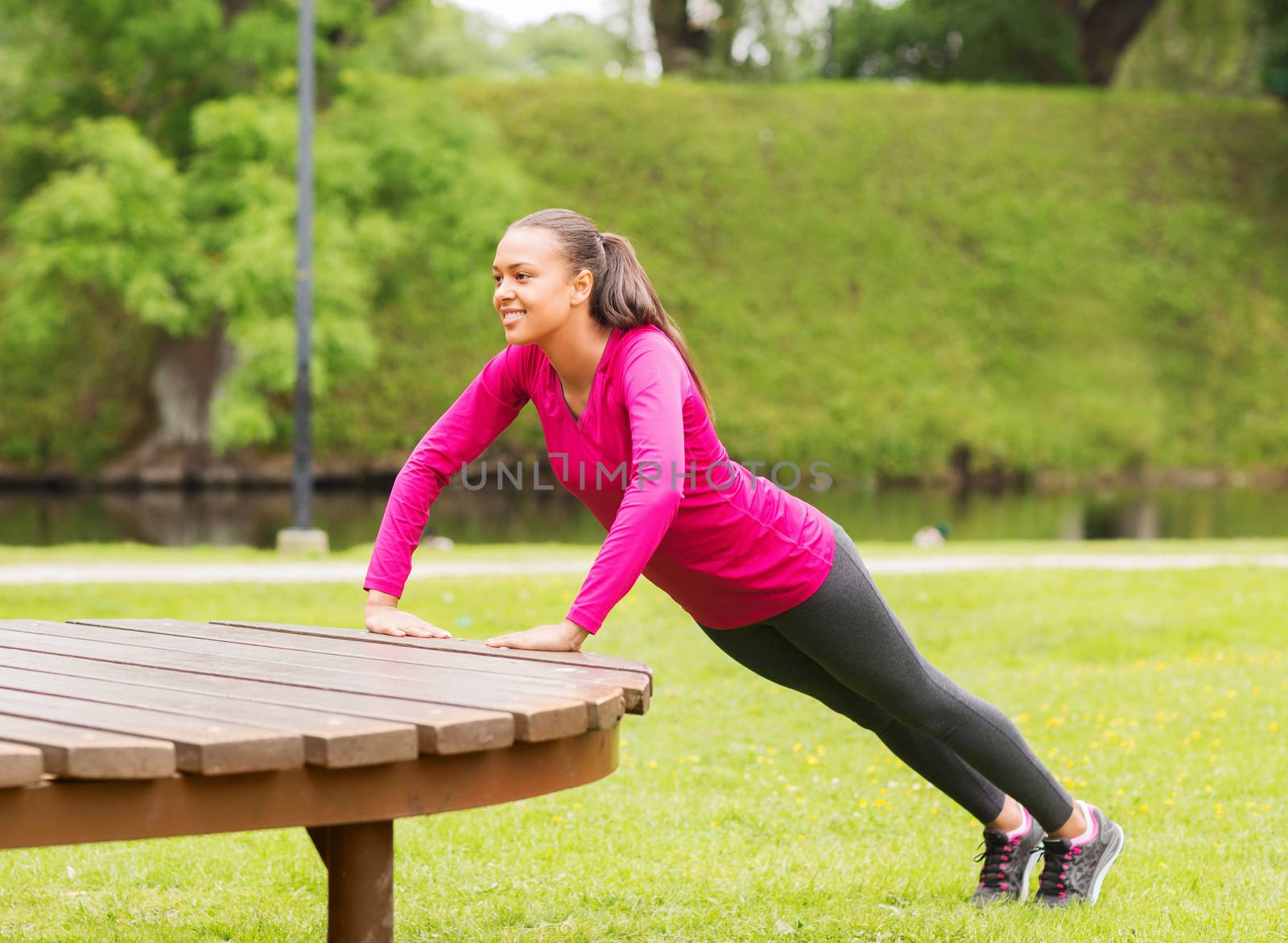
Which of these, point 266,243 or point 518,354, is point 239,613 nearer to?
point 518,354

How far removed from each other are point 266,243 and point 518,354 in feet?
48.1

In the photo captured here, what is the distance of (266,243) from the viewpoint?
1734 centimetres

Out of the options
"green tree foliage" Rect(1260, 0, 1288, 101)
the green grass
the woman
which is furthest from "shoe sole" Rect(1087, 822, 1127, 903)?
"green tree foliage" Rect(1260, 0, 1288, 101)

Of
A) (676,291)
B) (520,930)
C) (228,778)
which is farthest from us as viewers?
(676,291)

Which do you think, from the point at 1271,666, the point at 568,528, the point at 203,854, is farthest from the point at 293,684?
the point at 568,528

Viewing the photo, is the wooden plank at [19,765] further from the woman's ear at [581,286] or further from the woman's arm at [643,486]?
the woman's ear at [581,286]

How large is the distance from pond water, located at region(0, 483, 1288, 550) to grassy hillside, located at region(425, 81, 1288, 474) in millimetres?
3600

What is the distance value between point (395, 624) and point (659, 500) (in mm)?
814

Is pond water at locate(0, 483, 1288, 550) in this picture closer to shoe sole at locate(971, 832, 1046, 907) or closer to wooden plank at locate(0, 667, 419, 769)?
shoe sole at locate(971, 832, 1046, 907)

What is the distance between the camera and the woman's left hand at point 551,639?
308cm

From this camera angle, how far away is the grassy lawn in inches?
153

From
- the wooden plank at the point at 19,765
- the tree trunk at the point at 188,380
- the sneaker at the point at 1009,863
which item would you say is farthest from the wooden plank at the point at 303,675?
the tree trunk at the point at 188,380

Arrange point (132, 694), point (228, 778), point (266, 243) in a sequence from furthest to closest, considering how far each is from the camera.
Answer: point (266, 243)
point (132, 694)
point (228, 778)

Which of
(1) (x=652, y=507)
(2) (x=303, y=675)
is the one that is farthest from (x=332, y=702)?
(1) (x=652, y=507)
